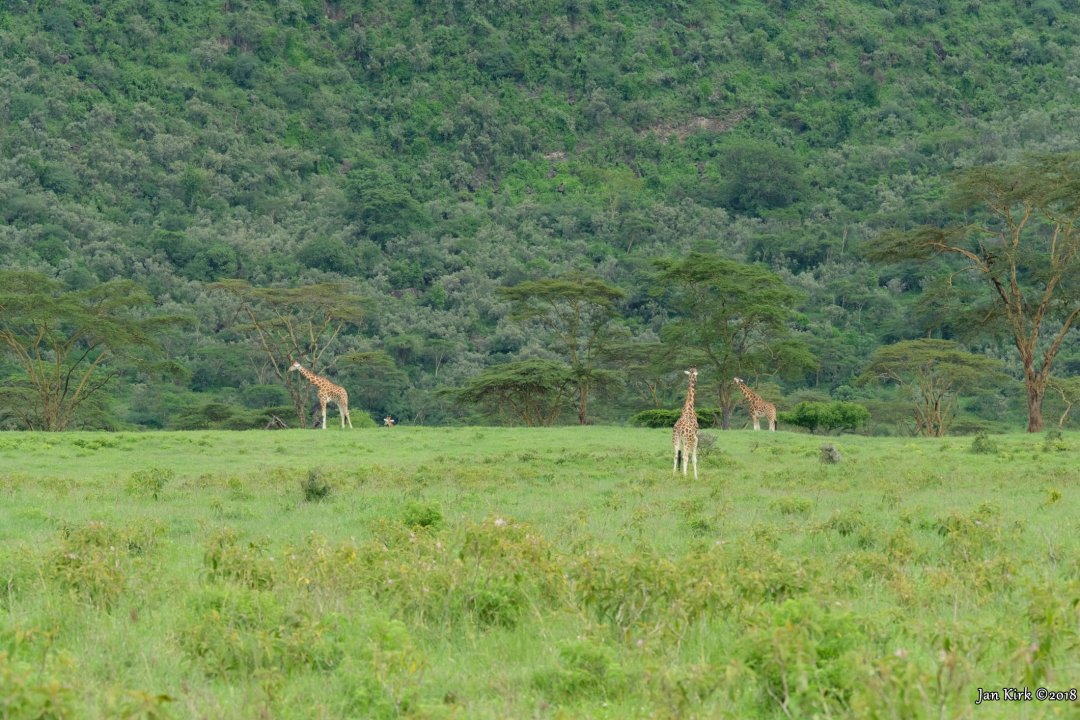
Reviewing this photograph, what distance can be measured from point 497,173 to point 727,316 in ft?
230

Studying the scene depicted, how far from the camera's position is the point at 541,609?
9117 mm

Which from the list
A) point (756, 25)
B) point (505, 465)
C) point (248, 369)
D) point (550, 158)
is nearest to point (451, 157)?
point (550, 158)

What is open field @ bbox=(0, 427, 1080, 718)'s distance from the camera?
6602mm

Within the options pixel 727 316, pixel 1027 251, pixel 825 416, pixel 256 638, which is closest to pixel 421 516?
pixel 256 638

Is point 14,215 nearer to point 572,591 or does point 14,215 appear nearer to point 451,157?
point 451,157

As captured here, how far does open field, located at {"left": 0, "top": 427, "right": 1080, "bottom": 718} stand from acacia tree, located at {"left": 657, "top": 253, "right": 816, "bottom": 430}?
23.5m

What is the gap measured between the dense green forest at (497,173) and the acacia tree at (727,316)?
191mm

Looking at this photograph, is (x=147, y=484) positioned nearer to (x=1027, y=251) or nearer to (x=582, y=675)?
(x=582, y=675)

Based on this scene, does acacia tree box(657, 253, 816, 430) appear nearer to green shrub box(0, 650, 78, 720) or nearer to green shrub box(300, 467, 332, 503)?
green shrub box(300, 467, 332, 503)

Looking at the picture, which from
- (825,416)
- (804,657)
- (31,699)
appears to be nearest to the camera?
(31,699)

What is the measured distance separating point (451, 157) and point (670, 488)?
3673 inches

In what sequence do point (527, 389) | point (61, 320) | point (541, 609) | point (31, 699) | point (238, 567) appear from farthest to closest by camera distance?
point (527, 389)
point (61, 320)
point (238, 567)
point (541, 609)
point (31, 699)

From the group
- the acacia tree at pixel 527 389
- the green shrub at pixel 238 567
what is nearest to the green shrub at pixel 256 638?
the green shrub at pixel 238 567

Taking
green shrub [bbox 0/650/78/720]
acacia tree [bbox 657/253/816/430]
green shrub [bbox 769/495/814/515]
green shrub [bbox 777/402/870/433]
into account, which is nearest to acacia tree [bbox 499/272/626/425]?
acacia tree [bbox 657/253/816/430]
